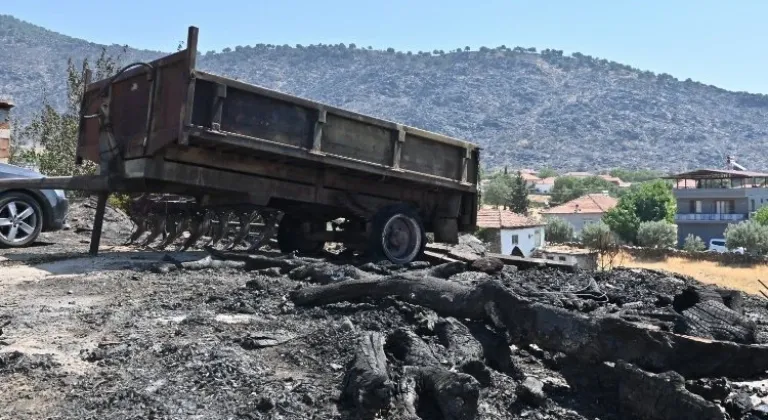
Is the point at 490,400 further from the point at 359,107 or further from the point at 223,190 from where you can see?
the point at 359,107

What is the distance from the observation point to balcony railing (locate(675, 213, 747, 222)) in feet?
251

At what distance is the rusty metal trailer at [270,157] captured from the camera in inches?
296

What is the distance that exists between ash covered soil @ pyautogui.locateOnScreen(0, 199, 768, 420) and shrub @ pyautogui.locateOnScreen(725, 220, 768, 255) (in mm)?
59766

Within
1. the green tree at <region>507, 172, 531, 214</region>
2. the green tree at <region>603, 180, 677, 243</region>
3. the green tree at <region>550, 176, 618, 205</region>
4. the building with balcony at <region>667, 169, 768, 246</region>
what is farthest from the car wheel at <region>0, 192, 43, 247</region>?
the green tree at <region>550, 176, 618, 205</region>

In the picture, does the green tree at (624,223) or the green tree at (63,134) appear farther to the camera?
the green tree at (624,223)

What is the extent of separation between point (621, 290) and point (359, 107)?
194881 millimetres

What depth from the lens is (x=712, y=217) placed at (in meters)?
77.4

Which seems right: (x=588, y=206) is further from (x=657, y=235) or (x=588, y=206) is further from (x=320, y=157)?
(x=320, y=157)

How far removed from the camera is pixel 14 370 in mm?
4020

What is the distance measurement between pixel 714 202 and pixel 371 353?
83.6 metres

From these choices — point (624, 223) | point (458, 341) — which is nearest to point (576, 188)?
point (624, 223)

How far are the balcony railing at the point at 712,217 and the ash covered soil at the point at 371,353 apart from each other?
78064 mm

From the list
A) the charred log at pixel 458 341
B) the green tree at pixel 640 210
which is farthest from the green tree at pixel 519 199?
the charred log at pixel 458 341

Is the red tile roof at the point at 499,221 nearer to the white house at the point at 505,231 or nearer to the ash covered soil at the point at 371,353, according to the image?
the white house at the point at 505,231
